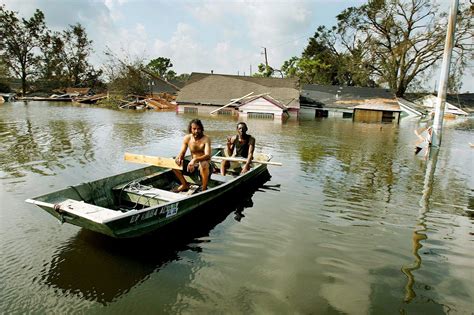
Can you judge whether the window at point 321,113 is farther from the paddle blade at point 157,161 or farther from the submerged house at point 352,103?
the paddle blade at point 157,161

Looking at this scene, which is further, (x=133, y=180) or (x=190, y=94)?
(x=190, y=94)

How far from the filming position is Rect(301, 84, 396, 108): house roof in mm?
40513

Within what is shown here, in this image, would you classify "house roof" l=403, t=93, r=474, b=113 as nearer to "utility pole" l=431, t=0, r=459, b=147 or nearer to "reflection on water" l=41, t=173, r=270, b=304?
"utility pole" l=431, t=0, r=459, b=147

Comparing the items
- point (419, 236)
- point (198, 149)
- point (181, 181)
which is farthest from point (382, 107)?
point (181, 181)

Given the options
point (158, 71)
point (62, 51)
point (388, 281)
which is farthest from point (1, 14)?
point (388, 281)

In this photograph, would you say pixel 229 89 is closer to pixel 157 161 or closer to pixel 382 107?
pixel 382 107

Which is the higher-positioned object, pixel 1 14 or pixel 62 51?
pixel 1 14

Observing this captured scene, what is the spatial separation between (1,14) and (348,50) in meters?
55.0

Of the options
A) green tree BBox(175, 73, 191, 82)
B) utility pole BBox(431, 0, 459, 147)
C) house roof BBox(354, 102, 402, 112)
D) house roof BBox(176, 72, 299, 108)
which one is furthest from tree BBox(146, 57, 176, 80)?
utility pole BBox(431, 0, 459, 147)

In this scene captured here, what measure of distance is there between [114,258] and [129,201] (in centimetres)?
165

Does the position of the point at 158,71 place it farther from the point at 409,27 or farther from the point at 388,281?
the point at 388,281

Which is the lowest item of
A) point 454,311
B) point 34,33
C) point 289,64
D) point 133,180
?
point 454,311

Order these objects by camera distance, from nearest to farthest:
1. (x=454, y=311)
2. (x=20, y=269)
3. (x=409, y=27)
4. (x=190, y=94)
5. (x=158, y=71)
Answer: (x=454, y=311), (x=20, y=269), (x=190, y=94), (x=409, y=27), (x=158, y=71)

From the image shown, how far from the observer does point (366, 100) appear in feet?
132
